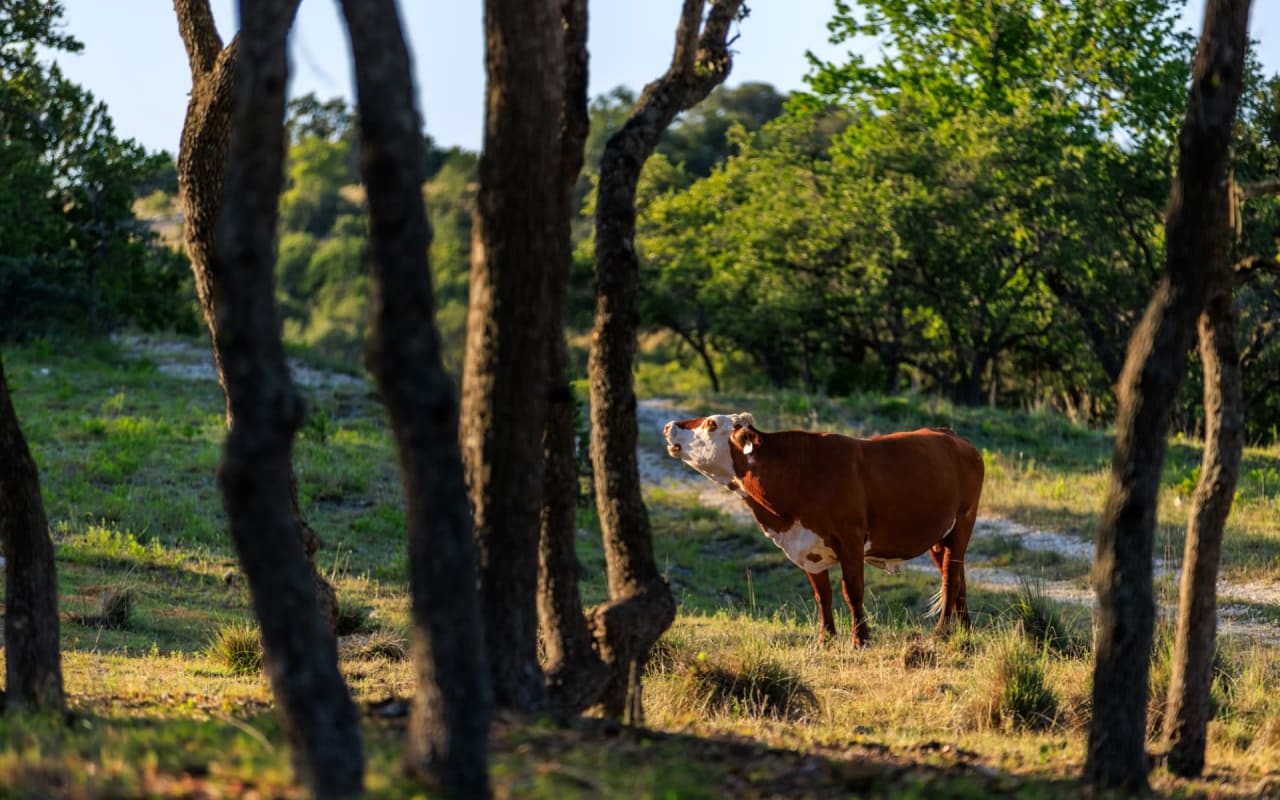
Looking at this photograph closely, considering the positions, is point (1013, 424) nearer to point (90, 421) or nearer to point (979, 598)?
point (979, 598)

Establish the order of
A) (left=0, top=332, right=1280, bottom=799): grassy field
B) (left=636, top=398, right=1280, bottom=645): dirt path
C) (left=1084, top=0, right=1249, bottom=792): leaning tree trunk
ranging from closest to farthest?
1. (left=0, top=332, right=1280, bottom=799): grassy field
2. (left=1084, top=0, right=1249, bottom=792): leaning tree trunk
3. (left=636, top=398, right=1280, bottom=645): dirt path

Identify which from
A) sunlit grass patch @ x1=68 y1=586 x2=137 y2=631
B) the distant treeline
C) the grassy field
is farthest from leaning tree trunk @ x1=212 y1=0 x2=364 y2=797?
the distant treeline

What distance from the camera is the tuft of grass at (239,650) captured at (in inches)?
417

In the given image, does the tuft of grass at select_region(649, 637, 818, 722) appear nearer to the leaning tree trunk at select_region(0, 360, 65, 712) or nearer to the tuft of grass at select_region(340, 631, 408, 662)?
the tuft of grass at select_region(340, 631, 408, 662)

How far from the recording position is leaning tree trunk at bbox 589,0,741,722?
300 inches

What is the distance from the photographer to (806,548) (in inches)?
464

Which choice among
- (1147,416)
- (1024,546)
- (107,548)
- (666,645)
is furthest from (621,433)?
(1024,546)

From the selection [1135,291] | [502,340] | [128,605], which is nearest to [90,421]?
[128,605]

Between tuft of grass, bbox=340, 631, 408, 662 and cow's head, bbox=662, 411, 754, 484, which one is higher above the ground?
cow's head, bbox=662, 411, 754, 484

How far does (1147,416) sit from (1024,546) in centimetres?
A: 1077

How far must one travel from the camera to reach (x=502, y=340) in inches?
256

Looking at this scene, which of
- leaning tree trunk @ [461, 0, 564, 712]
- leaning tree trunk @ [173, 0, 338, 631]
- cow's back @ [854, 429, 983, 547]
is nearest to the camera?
leaning tree trunk @ [461, 0, 564, 712]

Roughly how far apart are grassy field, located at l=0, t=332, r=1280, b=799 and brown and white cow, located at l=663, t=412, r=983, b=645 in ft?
2.04

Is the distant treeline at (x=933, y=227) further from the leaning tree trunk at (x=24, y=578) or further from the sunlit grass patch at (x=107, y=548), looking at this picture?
the leaning tree trunk at (x=24, y=578)
